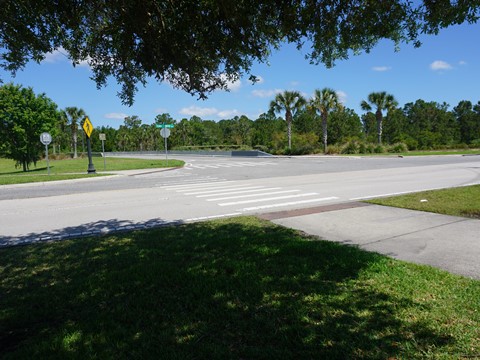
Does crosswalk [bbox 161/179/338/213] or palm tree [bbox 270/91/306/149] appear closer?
crosswalk [bbox 161/179/338/213]

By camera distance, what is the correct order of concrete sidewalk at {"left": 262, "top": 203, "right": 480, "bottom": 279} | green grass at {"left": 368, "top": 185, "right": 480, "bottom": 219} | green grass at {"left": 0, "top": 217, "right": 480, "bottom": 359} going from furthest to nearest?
green grass at {"left": 368, "top": 185, "right": 480, "bottom": 219} < concrete sidewalk at {"left": 262, "top": 203, "right": 480, "bottom": 279} < green grass at {"left": 0, "top": 217, "right": 480, "bottom": 359}

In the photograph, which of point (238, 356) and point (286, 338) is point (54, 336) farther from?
point (286, 338)

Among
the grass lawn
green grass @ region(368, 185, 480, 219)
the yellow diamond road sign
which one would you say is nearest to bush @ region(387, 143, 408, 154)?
the grass lawn

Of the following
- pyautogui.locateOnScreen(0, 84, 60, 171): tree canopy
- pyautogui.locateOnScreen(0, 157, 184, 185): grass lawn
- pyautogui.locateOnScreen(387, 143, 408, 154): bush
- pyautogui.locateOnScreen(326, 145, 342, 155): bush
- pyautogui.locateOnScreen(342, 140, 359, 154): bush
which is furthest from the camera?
pyautogui.locateOnScreen(387, 143, 408, 154): bush

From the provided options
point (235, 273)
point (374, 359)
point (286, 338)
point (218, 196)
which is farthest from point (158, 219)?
point (374, 359)

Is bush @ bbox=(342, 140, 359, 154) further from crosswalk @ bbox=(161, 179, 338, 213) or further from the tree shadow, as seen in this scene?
the tree shadow

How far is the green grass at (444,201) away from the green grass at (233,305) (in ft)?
13.3

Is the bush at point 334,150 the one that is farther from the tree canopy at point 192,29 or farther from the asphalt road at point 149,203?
the tree canopy at point 192,29

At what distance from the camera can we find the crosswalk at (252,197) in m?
9.42

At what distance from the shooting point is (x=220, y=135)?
99.6 m

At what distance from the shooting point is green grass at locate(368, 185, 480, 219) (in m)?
7.67

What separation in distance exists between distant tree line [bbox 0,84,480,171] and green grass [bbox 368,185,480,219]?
2729cm

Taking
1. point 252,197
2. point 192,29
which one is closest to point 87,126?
point 252,197

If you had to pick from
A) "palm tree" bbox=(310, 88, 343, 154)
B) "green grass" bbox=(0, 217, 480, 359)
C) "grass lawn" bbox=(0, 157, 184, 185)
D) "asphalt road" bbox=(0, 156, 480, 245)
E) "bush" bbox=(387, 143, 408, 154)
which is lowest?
"green grass" bbox=(0, 217, 480, 359)
